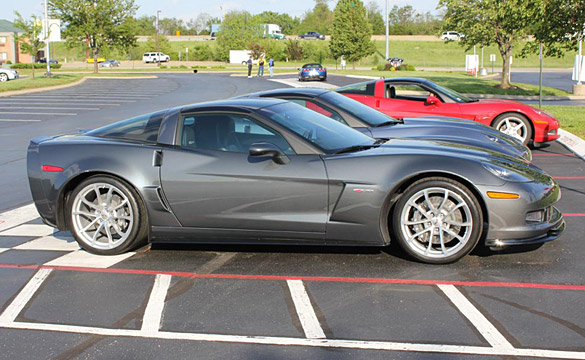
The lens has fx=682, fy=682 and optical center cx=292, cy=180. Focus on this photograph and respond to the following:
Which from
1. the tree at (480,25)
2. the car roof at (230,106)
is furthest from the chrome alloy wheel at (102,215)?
the tree at (480,25)

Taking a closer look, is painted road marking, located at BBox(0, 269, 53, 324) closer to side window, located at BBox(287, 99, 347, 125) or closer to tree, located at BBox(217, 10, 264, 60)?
side window, located at BBox(287, 99, 347, 125)

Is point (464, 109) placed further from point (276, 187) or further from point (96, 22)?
point (96, 22)

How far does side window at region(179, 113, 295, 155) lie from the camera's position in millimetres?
6074

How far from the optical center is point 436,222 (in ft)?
Answer: 18.7

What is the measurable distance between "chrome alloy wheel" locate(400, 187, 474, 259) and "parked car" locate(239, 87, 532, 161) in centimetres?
247

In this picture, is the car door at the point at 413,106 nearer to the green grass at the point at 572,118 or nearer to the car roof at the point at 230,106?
the green grass at the point at 572,118

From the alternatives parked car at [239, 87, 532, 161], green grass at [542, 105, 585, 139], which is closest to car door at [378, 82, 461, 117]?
parked car at [239, 87, 532, 161]

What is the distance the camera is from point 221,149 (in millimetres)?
6129

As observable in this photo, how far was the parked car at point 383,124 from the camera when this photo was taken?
8602mm

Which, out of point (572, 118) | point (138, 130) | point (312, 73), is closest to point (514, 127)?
point (572, 118)

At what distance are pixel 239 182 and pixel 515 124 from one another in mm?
8232

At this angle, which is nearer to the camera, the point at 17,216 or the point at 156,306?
the point at 156,306

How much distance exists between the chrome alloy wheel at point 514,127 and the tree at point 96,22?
50.4m

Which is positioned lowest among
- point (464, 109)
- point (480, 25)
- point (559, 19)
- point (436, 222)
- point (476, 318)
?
point (476, 318)
